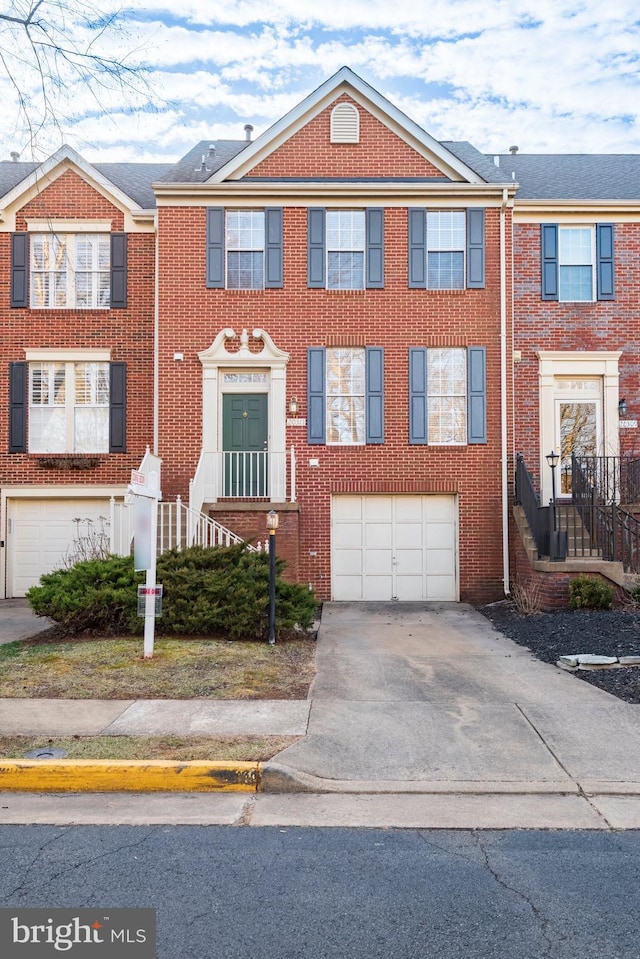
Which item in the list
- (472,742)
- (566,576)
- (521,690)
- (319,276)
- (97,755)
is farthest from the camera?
(319,276)

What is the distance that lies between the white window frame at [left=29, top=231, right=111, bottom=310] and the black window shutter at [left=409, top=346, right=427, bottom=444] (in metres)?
6.32

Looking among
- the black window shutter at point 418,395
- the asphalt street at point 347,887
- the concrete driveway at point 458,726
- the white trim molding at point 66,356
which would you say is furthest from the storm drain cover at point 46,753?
the white trim molding at point 66,356

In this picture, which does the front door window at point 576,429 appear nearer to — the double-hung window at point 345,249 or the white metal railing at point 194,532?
the double-hung window at point 345,249

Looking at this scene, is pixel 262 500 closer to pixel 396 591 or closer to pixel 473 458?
pixel 396 591

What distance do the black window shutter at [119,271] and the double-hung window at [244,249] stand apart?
77.2 inches

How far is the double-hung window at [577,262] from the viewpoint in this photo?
14.8 metres

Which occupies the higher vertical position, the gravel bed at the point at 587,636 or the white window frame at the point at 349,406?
the white window frame at the point at 349,406

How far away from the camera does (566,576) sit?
1173 cm

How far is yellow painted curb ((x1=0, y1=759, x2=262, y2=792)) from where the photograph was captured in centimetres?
489

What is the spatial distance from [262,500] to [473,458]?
13.5ft

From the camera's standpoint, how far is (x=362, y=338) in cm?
1438

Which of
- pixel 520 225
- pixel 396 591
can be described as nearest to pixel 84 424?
pixel 396 591

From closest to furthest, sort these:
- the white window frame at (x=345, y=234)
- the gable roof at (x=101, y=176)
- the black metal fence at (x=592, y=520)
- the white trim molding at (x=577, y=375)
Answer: the black metal fence at (x=592, y=520) → the white window frame at (x=345, y=234) → the white trim molding at (x=577, y=375) → the gable roof at (x=101, y=176)

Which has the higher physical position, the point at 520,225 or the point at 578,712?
the point at 520,225
